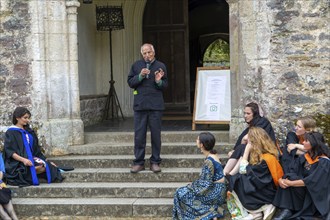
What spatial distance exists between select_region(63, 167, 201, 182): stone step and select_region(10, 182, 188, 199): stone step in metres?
0.09

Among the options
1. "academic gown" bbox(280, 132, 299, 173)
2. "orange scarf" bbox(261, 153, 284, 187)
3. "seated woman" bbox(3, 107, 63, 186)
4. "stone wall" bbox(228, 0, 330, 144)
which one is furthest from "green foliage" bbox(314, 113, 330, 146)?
"seated woman" bbox(3, 107, 63, 186)

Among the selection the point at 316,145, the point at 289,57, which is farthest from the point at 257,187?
the point at 289,57

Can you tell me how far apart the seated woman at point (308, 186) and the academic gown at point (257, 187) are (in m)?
0.10

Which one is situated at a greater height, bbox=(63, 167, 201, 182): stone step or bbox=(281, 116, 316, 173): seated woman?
bbox=(281, 116, 316, 173): seated woman

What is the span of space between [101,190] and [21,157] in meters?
1.12

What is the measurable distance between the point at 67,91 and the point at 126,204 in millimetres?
2425

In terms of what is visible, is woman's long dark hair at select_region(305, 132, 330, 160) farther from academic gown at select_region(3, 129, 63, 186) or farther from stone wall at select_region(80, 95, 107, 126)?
stone wall at select_region(80, 95, 107, 126)

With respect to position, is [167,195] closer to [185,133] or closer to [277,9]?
[185,133]

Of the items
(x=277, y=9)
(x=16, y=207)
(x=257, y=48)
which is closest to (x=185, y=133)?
(x=257, y=48)

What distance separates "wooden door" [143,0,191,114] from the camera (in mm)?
10508

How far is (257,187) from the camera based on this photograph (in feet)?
17.8

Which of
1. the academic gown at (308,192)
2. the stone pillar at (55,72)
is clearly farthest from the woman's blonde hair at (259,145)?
the stone pillar at (55,72)

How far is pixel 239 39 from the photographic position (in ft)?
23.5

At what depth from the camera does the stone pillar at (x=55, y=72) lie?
24.0 feet
